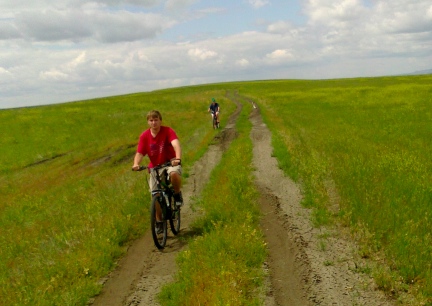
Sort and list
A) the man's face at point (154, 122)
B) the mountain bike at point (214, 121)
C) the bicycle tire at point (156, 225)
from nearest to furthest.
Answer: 1. the bicycle tire at point (156, 225)
2. the man's face at point (154, 122)
3. the mountain bike at point (214, 121)

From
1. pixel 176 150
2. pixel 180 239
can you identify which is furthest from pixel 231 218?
pixel 176 150

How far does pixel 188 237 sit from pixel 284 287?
118 inches

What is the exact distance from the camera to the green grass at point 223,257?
5340 millimetres

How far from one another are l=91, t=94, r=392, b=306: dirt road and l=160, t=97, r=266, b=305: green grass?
26 centimetres

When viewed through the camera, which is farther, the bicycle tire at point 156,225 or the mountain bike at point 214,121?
the mountain bike at point 214,121

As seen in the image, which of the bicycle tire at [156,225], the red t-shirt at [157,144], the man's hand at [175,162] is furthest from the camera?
the red t-shirt at [157,144]

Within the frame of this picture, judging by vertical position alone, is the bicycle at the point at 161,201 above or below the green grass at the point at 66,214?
above

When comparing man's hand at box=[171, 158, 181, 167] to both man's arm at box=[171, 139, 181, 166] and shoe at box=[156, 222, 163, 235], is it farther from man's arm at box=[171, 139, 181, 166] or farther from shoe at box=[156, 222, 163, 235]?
shoe at box=[156, 222, 163, 235]

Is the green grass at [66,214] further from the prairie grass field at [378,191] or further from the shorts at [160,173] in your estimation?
the prairie grass field at [378,191]

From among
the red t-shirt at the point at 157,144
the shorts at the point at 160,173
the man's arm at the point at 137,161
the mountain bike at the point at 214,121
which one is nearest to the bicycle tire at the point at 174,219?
the shorts at the point at 160,173

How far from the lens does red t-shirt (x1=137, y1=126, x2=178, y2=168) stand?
780 centimetres

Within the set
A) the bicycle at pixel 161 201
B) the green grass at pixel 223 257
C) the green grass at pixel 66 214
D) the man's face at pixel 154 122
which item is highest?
the man's face at pixel 154 122

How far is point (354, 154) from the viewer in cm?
1427

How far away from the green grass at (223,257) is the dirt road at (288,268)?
0.26 metres
